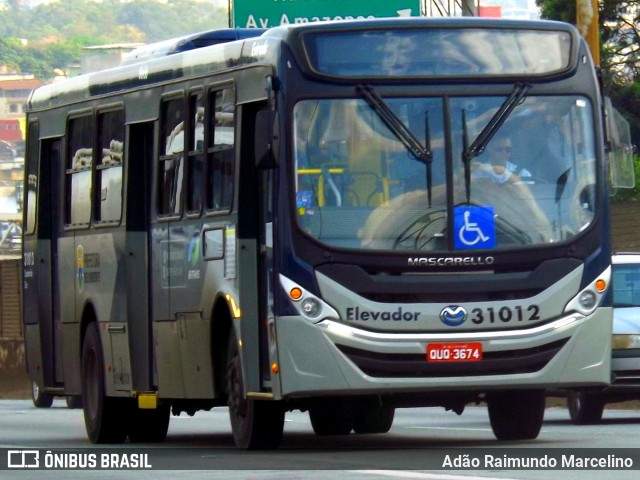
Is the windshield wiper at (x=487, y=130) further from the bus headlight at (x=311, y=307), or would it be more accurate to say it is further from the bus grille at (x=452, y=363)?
the bus headlight at (x=311, y=307)

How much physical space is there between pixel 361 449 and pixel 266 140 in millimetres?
2895

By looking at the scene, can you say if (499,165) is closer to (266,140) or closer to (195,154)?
(266,140)

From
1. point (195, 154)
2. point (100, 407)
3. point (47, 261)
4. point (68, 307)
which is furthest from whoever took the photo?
point (47, 261)

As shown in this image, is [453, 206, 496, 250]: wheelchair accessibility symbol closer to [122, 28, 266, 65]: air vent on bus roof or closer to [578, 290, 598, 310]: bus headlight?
[578, 290, 598, 310]: bus headlight

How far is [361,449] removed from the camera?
15.6m

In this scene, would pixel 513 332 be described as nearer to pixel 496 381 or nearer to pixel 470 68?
pixel 496 381

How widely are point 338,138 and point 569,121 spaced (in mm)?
1716

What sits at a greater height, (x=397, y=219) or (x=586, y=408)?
(x=397, y=219)

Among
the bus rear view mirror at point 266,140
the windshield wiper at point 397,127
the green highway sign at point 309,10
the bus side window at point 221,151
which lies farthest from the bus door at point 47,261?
the green highway sign at point 309,10

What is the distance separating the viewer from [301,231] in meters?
14.0

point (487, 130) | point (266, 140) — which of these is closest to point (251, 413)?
point (266, 140)

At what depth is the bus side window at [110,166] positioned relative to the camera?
17047mm

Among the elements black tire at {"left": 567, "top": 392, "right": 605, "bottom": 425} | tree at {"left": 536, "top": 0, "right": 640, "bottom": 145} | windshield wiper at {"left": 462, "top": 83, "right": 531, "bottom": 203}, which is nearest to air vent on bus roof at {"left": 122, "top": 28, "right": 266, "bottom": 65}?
windshield wiper at {"left": 462, "top": 83, "right": 531, "bottom": 203}

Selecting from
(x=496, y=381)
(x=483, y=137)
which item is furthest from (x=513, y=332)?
(x=483, y=137)
